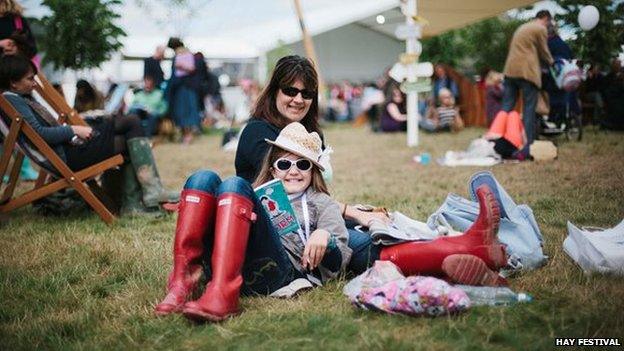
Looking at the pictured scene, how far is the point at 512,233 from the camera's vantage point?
274 centimetres

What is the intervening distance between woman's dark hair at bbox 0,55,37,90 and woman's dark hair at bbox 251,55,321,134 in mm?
2211

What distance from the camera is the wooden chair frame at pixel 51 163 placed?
3.98 m

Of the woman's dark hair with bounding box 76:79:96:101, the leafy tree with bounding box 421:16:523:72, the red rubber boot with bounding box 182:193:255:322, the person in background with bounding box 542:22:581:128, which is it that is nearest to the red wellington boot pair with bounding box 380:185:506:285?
the red rubber boot with bounding box 182:193:255:322

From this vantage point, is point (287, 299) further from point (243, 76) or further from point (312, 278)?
point (243, 76)

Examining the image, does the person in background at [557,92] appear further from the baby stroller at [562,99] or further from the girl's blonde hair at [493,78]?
the girl's blonde hair at [493,78]

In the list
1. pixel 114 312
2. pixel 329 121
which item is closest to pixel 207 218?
pixel 114 312

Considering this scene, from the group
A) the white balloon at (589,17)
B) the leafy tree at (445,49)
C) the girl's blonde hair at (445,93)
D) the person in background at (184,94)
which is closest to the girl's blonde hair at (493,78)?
the girl's blonde hair at (445,93)

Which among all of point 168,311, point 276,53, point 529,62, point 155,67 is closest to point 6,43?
point 168,311

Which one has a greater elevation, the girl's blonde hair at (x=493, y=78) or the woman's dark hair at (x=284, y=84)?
the girl's blonde hair at (x=493, y=78)

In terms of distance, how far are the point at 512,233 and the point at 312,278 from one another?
1065 mm

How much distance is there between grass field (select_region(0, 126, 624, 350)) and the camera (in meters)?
1.95

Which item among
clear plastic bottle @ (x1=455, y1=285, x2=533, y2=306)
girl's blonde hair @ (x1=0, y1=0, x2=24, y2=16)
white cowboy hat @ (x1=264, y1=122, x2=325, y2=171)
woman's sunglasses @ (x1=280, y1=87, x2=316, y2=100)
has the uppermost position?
girl's blonde hair @ (x1=0, y1=0, x2=24, y2=16)

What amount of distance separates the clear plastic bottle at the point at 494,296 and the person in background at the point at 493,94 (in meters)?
10.2

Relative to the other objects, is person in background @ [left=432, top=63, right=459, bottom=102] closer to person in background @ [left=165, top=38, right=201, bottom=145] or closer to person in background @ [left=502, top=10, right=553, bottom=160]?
person in background @ [left=502, top=10, right=553, bottom=160]
